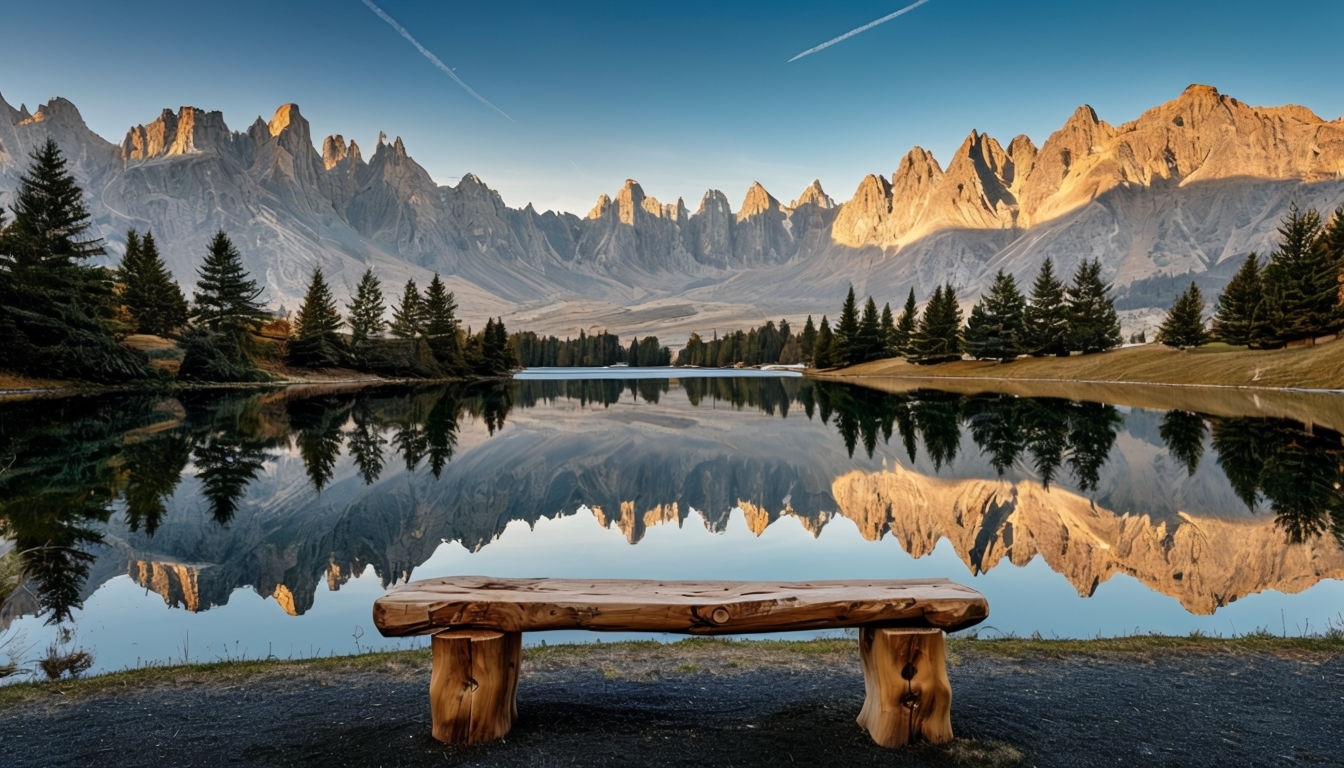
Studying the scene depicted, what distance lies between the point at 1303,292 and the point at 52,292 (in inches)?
3382

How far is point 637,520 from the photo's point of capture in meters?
17.8

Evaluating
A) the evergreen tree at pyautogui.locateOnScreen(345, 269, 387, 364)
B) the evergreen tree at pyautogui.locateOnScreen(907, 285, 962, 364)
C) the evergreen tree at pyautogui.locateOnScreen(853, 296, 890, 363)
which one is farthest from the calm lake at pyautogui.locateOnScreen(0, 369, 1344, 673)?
the evergreen tree at pyautogui.locateOnScreen(853, 296, 890, 363)

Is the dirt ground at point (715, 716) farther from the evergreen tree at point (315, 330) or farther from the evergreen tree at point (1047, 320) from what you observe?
the evergreen tree at point (1047, 320)

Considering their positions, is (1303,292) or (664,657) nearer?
(664,657)

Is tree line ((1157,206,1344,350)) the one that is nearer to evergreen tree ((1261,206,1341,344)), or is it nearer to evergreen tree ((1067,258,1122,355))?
evergreen tree ((1261,206,1341,344))

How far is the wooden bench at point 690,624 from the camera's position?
5414 mm

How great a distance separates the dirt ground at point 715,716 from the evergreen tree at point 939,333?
89.6 meters

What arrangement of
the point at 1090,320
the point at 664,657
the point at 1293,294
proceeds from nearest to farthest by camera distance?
the point at 664,657, the point at 1293,294, the point at 1090,320

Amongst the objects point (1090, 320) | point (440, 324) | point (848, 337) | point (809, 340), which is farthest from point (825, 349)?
point (440, 324)

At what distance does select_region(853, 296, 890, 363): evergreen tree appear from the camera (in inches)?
4240

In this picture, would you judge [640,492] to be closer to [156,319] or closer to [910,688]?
[910,688]

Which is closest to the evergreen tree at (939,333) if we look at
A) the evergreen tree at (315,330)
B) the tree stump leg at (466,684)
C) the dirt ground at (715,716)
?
the evergreen tree at (315,330)

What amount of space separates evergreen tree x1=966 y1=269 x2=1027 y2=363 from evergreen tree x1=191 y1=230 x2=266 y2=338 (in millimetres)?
76706

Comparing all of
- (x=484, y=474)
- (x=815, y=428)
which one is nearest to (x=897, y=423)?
(x=815, y=428)
